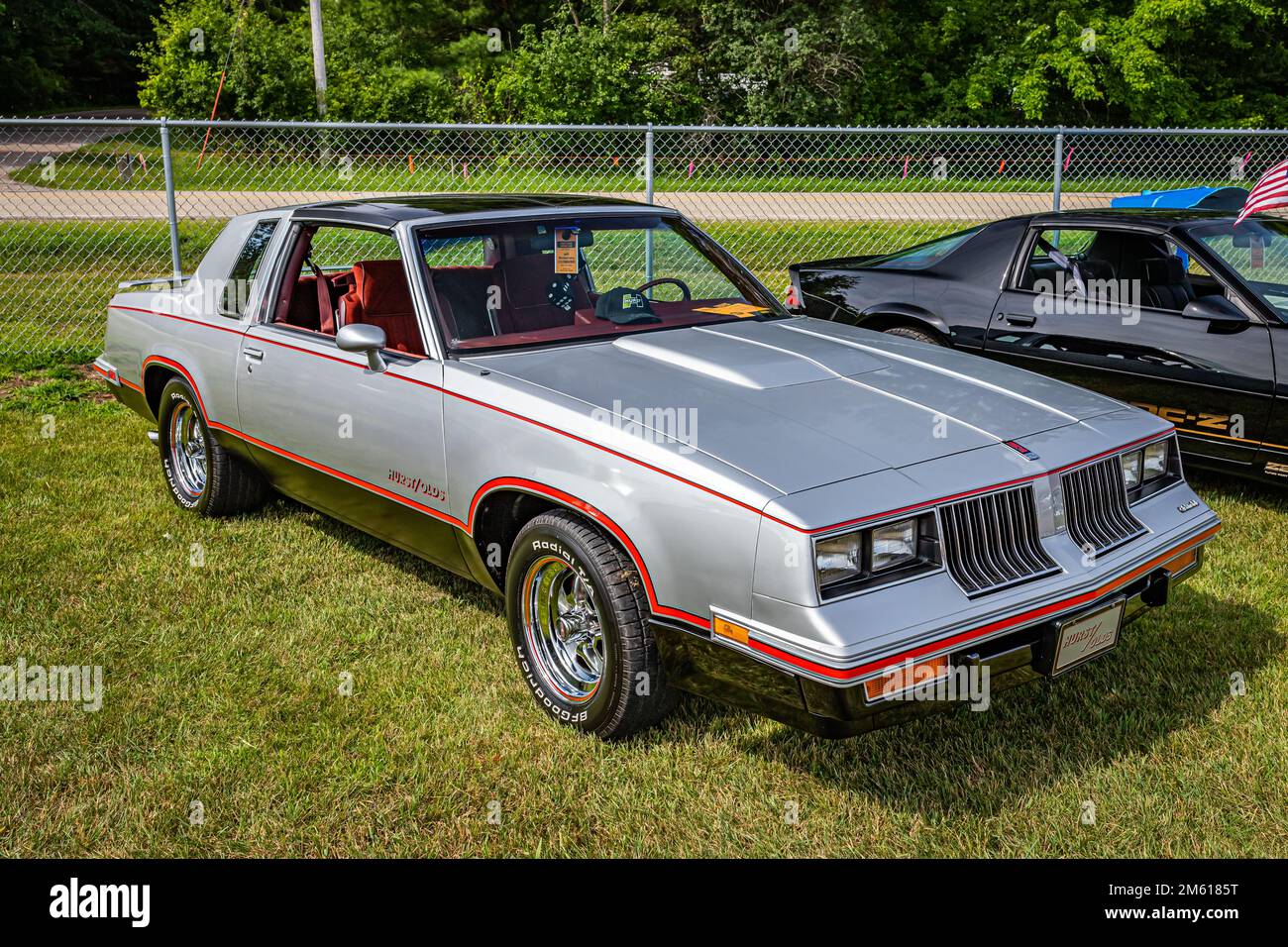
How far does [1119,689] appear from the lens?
403 cm

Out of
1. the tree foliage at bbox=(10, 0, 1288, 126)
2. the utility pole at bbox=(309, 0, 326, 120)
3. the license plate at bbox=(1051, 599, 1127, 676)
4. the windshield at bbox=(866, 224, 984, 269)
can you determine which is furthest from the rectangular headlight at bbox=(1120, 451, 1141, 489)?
the utility pole at bbox=(309, 0, 326, 120)

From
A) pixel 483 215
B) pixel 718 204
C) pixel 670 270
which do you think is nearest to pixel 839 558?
pixel 483 215

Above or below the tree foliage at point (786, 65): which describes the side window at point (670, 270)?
below

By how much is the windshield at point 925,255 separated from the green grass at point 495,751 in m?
2.84

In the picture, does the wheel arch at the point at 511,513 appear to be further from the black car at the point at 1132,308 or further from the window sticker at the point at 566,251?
the black car at the point at 1132,308

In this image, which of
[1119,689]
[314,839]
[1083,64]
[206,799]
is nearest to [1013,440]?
[1119,689]

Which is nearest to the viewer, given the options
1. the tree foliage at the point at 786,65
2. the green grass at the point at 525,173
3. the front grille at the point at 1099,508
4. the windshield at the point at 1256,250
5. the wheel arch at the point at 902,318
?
the front grille at the point at 1099,508

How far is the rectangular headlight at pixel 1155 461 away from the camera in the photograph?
13.0 feet

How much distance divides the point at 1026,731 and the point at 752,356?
1.62 meters

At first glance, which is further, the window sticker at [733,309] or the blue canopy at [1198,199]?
the blue canopy at [1198,199]

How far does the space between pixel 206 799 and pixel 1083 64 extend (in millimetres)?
28668

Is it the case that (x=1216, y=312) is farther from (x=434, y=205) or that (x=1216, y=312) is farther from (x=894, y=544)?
(x=434, y=205)

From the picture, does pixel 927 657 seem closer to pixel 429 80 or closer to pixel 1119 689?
pixel 1119 689

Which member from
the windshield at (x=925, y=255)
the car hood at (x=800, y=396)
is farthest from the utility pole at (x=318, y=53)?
the car hood at (x=800, y=396)
